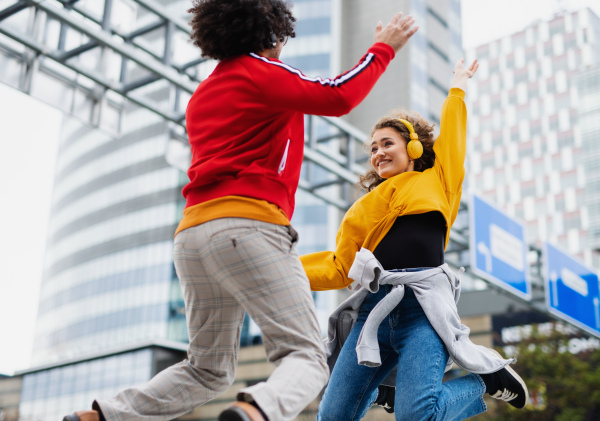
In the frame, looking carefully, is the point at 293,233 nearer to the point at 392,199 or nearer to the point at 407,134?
the point at 392,199

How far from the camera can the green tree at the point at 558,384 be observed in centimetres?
2544

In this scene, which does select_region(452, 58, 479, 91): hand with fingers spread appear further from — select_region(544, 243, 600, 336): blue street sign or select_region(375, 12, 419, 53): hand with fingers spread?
select_region(544, 243, 600, 336): blue street sign

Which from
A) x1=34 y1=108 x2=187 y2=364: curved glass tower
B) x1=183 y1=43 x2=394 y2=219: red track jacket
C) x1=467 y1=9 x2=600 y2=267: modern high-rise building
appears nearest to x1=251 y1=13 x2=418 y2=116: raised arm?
x1=183 y1=43 x2=394 y2=219: red track jacket

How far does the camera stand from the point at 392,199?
10.3 feet

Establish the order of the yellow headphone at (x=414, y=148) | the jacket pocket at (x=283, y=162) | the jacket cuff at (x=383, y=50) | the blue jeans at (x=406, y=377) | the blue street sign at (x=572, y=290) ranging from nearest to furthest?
1. the jacket pocket at (x=283, y=162)
2. the jacket cuff at (x=383, y=50)
3. the blue jeans at (x=406, y=377)
4. the yellow headphone at (x=414, y=148)
5. the blue street sign at (x=572, y=290)

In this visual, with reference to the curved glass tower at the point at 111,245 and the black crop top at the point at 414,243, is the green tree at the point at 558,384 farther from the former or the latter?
the black crop top at the point at 414,243

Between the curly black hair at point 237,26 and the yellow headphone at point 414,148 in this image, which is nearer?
the curly black hair at point 237,26

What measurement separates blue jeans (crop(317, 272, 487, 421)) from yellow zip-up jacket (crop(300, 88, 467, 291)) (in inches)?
8.7

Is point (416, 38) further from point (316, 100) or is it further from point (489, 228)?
point (316, 100)

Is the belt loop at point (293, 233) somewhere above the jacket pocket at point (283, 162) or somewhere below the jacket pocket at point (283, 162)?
below

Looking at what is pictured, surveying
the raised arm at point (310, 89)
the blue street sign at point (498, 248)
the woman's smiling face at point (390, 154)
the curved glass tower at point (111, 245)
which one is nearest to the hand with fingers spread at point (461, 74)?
the woman's smiling face at point (390, 154)

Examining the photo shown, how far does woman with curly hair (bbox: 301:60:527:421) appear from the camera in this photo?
286 cm

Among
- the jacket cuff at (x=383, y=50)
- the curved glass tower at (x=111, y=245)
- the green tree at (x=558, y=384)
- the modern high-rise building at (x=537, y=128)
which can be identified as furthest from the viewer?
the modern high-rise building at (x=537, y=128)

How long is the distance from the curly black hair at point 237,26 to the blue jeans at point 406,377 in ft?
3.93
